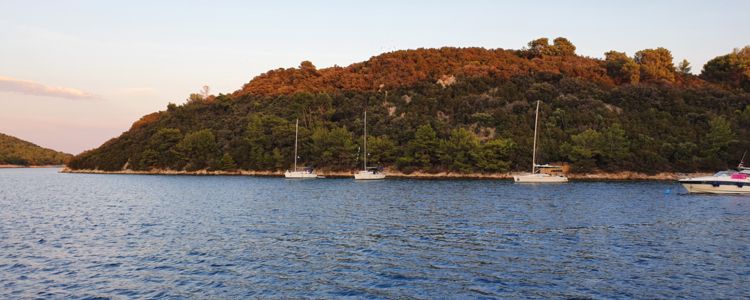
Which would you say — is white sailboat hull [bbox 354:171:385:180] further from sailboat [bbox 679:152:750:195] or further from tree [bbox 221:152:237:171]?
sailboat [bbox 679:152:750:195]

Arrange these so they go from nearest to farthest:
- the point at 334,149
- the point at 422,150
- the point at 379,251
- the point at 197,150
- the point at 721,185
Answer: the point at 379,251 < the point at 721,185 < the point at 422,150 < the point at 334,149 < the point at 197,150

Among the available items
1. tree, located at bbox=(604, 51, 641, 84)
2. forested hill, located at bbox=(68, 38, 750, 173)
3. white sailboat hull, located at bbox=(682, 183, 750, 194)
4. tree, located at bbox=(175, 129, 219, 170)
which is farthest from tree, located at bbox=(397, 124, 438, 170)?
tree, located at bbox=(604, 51, 641, 84)

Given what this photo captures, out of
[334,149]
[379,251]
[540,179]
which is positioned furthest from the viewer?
[334,149]

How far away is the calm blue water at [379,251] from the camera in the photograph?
18688mm

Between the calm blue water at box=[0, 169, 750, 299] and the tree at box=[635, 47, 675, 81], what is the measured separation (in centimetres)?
9810

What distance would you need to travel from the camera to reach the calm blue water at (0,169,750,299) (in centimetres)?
1869

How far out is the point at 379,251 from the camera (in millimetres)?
25406

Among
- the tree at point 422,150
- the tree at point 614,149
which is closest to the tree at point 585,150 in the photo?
the tree at point 614,149

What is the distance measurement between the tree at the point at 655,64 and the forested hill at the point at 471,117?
356 millimetres

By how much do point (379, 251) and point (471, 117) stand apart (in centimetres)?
9412

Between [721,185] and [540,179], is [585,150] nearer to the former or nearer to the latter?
[540,179]

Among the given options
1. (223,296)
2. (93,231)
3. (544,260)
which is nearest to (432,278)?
(544,260)

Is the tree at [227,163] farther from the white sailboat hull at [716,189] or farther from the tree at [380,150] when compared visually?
the white sailboat hull at [716,189]

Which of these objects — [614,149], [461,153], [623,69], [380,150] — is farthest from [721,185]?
[623,69]
